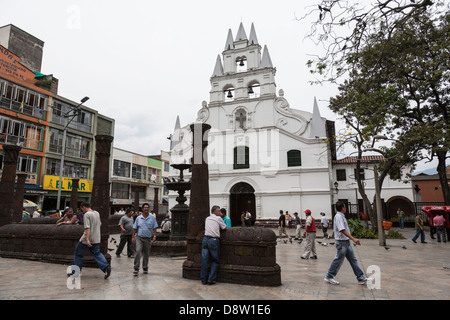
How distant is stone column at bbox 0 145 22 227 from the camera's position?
9.95m

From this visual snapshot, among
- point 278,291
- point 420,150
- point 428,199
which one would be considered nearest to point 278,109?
point 420,150

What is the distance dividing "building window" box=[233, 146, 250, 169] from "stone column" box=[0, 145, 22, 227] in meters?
17.2

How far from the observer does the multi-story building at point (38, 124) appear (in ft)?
72.7

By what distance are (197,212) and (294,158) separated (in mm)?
18966

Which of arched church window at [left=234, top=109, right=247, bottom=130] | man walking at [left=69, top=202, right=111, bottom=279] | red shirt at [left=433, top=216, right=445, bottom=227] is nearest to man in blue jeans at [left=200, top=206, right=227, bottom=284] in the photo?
man walking at [left=69, top=202, right=111, bottom=279]

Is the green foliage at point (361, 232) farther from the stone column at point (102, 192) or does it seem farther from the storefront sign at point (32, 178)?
the storefront sign at point (32, 178)

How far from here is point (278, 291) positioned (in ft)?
16.9

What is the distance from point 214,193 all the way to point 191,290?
20.2 meters

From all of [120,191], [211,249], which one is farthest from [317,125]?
[120,191]

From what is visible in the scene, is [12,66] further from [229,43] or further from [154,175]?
[154,175]

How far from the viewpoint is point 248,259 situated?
5629 mm
